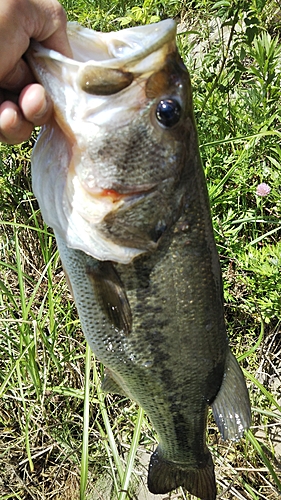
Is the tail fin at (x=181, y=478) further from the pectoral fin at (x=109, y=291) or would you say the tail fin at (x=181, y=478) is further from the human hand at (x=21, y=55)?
the human hand at (x=21, y=55)

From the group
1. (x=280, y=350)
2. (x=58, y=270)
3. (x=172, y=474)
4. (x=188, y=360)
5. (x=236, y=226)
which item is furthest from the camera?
(x=58, y=270)

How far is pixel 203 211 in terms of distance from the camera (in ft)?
5.06

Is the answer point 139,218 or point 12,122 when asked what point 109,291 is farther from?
point 12,122

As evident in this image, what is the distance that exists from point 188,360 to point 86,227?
0.62 meters

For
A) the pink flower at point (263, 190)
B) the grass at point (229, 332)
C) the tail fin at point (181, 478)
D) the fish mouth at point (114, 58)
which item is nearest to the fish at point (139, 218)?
the fish mouth at point (114, 58)

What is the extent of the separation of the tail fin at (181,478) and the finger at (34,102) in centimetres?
144

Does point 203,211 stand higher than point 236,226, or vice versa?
point 203,211

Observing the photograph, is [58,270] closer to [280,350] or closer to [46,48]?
[280,350]

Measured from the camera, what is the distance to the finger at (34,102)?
1279mm

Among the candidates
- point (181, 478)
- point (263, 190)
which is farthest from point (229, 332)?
point (181, 478)

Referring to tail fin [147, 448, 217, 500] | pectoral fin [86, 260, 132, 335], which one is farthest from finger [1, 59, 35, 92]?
tail fin [147, 448, 217, 500]

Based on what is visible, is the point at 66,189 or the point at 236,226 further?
the point at 236,226

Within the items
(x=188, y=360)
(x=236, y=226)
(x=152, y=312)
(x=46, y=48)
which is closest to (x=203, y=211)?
(x=152, y=312)

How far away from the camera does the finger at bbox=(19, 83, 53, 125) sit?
1279 mm
